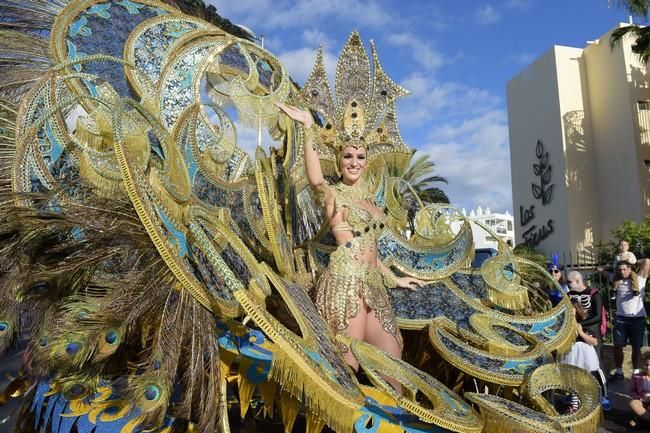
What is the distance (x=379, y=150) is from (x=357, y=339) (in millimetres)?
1579

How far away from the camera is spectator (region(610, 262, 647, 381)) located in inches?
227

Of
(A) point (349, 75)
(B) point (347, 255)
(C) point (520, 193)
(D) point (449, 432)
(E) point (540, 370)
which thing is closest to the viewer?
(D) point (449, 432)

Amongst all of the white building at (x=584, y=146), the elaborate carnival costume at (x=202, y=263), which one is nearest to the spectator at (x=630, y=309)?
the elaborate carnival costume at (x=202, y=263)

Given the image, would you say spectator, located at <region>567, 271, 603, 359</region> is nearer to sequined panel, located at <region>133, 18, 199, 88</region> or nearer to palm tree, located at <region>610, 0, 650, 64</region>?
sequined panel, located at <region>133, 18, 199, 88</region>

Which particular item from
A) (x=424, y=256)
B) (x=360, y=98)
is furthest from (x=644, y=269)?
(x=360, y=98)

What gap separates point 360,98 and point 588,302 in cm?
316

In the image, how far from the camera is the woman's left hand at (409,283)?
3.77 metres

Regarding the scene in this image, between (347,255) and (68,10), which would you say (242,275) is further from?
(68,10)

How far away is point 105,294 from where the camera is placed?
2.86 m

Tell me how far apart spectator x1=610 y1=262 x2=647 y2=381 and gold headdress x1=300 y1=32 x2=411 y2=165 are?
11.1 ft

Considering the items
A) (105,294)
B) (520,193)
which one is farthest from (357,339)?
(520,193)

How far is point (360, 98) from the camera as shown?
12.7ft

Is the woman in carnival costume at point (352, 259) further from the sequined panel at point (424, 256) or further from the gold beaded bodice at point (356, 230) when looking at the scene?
the sequined panel at point (424, 256)

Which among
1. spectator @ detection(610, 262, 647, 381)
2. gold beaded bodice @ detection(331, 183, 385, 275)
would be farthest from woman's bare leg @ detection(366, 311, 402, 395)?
spectator @ detection(610, 262, 647, 381)
